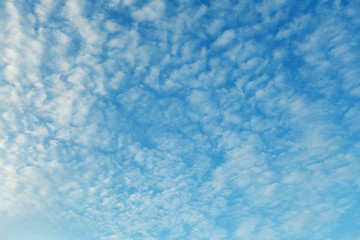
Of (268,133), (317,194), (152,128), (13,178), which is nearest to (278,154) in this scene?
(268,133)

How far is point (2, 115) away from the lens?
54.5ft

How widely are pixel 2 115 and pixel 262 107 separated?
1839 centimetres

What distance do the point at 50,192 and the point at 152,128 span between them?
14553 millimetres

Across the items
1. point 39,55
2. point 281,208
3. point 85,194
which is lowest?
point 281,208

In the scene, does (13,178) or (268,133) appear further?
(13,178)

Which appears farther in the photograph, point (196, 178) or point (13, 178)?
point (13, 178)

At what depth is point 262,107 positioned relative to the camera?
15680 mm

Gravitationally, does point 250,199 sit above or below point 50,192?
below

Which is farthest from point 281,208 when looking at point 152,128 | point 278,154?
point 152,128

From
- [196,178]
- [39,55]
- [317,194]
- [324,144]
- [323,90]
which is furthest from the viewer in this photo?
[317,194]

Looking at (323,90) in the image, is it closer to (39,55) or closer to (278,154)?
(278,154)

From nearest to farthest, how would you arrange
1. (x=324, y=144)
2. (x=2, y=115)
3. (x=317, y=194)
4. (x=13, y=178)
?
(x=2, y=115), (x=324, y=144), (x=13, y=178), (x=317, y=194)

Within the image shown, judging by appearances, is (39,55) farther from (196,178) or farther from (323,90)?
(323,90)

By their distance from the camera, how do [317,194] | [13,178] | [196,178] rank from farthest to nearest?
1. [317,194]
2. [13,178]
3. [196,178]
